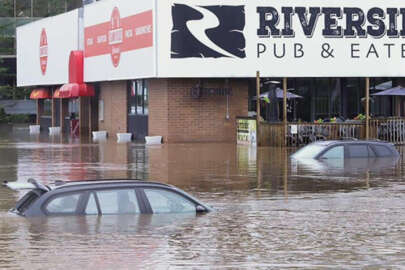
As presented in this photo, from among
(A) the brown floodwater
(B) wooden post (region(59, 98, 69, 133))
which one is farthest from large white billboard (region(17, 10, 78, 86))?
(A) the brown floodwater

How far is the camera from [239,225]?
18.1 meters

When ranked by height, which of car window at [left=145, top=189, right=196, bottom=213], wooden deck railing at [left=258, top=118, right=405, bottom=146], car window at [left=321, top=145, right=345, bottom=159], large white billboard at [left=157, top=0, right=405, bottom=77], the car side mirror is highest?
large white billboard at [left=157, top=0, right=405, bottom=77]

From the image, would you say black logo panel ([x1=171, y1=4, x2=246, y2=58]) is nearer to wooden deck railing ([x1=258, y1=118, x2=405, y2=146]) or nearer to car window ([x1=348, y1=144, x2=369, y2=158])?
wooden deck railing ([x1=258, y1=118, x2=405, y2=146])

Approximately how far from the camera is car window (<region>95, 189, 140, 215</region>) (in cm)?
1703

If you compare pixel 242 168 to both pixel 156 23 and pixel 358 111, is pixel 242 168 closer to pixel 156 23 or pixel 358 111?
pixel 156 23

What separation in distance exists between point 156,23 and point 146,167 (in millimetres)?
13710

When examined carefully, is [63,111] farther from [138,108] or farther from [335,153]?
[335,153]

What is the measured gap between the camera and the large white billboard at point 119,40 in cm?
4644

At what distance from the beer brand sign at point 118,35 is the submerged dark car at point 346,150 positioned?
1286 cm

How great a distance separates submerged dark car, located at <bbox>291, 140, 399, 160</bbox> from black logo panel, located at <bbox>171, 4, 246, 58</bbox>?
10.9 m

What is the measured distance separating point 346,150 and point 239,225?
17094mm

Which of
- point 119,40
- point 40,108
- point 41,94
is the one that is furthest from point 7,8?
point 119,40

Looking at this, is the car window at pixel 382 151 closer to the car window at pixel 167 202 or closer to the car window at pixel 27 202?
the car window at pixel 167 202

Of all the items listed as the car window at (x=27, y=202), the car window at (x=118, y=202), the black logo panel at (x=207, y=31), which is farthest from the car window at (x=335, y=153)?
the car window at (x=27, y=202)
